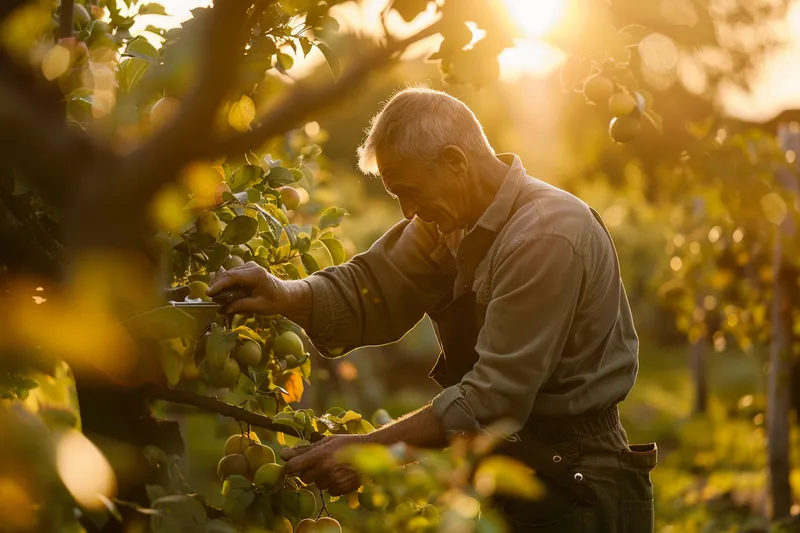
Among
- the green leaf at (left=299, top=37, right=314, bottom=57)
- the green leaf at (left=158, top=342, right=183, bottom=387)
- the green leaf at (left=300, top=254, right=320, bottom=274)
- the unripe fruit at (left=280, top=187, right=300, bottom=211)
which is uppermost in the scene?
the green leaf at (left=299, top=37, right=314, bottom=57)

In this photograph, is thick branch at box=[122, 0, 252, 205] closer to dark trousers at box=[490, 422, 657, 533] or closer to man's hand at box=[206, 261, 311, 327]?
man's hand at box=[206, 261, 311, 327]

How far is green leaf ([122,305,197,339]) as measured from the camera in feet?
5.45

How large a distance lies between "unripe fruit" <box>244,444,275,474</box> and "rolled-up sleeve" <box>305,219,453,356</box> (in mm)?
559

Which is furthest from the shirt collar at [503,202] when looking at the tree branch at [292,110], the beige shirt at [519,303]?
the tree branch at [292,110]

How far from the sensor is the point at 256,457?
2.23 m

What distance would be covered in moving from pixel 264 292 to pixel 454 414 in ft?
1.91

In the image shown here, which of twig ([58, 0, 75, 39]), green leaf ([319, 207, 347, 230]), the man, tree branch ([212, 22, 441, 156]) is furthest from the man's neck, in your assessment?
tree branch ([212, 22, 441, 156])

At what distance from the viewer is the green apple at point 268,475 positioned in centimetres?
204

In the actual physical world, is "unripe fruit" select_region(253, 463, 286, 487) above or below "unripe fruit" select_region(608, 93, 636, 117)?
below

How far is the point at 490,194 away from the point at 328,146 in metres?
35.7

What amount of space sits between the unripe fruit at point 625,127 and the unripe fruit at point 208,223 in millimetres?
1120

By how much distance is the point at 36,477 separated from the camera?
3.70ft

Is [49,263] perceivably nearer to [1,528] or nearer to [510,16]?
[1,528]

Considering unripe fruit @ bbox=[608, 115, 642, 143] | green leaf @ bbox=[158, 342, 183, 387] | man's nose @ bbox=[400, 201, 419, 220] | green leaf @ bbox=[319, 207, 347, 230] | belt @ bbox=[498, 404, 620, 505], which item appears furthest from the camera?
green leaf @ bbox=[319, 207, 347, 230]
